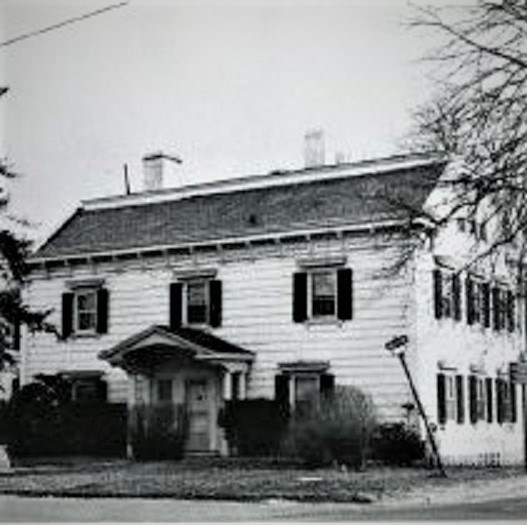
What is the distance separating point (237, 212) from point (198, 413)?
3.65 m

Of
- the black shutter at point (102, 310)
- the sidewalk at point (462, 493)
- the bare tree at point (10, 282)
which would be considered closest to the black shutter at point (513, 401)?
the sidewalk at point (462, 493)

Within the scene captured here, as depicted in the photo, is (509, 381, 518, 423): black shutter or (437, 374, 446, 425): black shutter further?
(509, 381, 518, 423): black shutter

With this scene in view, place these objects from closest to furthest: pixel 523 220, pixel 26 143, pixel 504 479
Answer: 1. pixel 523 220
2. pixel 26 143
3. pixel 504 479

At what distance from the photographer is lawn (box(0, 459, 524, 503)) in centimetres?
1496

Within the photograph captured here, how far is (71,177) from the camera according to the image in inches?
625

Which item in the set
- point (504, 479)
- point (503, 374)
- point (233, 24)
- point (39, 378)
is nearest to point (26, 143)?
point (233, 24)

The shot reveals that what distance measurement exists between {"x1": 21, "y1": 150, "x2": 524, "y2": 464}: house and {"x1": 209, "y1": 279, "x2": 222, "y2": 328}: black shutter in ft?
0.08

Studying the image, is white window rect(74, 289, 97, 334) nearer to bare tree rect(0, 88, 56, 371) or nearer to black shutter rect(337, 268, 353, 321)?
black shutter rect(337, 268, 353, 321)

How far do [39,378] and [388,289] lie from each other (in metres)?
6.58

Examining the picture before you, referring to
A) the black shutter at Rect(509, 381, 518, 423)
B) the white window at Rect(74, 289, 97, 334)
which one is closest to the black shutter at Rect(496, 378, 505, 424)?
the black shutter at Rect(509, 381, 518, 423)

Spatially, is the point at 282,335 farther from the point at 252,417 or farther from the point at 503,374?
the point at 503,374

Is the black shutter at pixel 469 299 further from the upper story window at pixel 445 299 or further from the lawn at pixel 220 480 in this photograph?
the lawn at pixel 220 480

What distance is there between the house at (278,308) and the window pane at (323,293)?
2 centimetres

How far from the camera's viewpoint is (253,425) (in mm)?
21406
